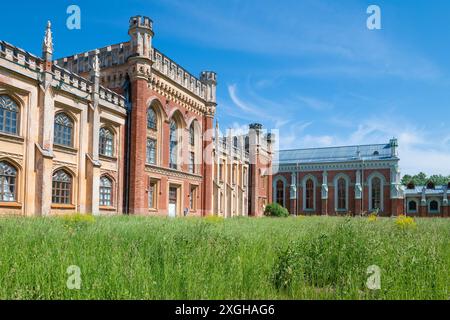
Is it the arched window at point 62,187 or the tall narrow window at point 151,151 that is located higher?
the tall narrow window at point 151,151

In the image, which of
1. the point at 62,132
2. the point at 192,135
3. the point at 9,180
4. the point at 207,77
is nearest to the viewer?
the point at 9,180

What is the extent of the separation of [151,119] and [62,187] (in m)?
8.35

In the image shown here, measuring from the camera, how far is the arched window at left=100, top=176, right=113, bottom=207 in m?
21.0

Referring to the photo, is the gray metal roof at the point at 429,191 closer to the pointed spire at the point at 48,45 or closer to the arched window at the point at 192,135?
the arched window at the point at 192,135

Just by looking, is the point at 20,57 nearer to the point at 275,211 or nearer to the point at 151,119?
the point at 151,119

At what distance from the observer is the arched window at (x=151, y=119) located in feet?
80.3

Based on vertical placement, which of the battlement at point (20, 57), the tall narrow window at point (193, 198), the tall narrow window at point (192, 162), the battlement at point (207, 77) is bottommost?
the tall narrow window at point (193, 198)

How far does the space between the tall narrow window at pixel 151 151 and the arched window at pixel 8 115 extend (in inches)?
362

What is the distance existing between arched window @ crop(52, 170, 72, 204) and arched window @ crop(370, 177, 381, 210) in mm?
41085

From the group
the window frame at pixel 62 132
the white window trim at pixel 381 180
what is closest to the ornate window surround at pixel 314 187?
Answer: the white window trim at pixel 381 180

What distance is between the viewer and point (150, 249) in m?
6.41

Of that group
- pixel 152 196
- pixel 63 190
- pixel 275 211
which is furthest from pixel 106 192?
pixel 275 211

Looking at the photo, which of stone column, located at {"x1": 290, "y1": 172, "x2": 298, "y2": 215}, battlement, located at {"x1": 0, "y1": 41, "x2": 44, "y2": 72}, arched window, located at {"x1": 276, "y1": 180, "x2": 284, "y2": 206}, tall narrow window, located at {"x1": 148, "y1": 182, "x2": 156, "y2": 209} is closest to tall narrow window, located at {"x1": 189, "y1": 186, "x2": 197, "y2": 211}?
tall narrow window, located at {"x1": 148, "y1": 182, "x2": 156, "y2": 209}

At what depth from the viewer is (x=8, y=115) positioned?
15.8 meters
